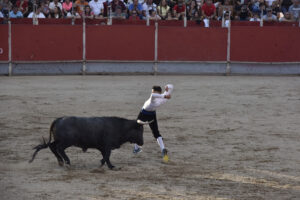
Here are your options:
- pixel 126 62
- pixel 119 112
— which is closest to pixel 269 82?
pixel 126 62

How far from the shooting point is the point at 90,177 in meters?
9.12

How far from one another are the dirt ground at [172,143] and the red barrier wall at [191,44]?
2300 mm

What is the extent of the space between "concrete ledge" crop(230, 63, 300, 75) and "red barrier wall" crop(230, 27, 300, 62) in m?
0.22

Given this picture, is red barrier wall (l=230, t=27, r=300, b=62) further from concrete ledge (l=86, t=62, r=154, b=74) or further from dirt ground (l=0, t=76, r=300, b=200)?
concrete ledge (l=86, t=62, r=154, b=74)

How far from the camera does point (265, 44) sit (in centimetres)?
2345

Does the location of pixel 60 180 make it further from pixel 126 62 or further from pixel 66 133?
pixel 126 62

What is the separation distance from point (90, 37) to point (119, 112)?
320 inches

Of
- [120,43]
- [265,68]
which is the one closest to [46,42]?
[120,43]

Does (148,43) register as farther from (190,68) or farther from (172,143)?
(172,143)

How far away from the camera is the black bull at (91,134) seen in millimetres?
9367

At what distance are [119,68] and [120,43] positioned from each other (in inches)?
36.1

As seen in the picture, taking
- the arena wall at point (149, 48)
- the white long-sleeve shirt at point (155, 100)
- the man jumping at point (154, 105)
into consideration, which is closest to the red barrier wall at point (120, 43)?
the arena wall at point (149, 48)

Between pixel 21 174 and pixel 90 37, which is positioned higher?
pixel 90 37

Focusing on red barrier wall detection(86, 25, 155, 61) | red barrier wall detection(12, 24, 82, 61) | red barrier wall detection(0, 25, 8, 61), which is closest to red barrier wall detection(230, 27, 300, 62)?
red barrier wall detection(86, 25, 155, 61)
